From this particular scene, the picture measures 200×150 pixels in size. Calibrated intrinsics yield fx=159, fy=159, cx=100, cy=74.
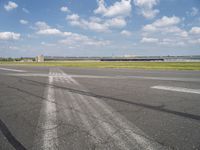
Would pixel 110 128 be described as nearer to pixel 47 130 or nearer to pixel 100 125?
pixel 100 125

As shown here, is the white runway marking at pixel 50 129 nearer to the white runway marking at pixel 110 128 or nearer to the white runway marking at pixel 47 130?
Result: the white runway marking at pixel 47 130

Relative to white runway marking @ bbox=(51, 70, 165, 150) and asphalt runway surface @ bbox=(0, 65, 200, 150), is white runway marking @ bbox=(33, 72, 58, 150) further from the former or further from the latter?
white runway marking @ bbox=(51, 70, 165, 150)

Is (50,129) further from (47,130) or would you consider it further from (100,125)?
(100,125)

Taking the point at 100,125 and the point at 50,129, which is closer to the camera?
the point at 50,129

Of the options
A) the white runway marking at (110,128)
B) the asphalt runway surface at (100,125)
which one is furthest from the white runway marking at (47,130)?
the white runway marking at (110,128)

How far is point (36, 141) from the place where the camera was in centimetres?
278

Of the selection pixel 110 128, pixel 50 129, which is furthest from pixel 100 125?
pixel 50 129

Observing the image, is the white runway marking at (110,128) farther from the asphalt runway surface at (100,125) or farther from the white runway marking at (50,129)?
the white runway marking at (50,129)

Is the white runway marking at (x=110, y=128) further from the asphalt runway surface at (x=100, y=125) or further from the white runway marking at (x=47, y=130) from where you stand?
the white runway marking at (x=47, y=130)

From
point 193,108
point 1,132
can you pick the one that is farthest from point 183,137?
point 1,132

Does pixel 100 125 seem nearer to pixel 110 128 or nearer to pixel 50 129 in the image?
pixel 110 128

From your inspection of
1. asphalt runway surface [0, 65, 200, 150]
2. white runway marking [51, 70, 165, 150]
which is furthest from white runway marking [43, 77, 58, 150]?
white runway marking [51, 70, 165, 150]

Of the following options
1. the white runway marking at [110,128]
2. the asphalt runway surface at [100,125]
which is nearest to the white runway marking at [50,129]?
the asphalt runway surface at [100,125]

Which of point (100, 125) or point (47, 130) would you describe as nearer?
point (47, 130)
